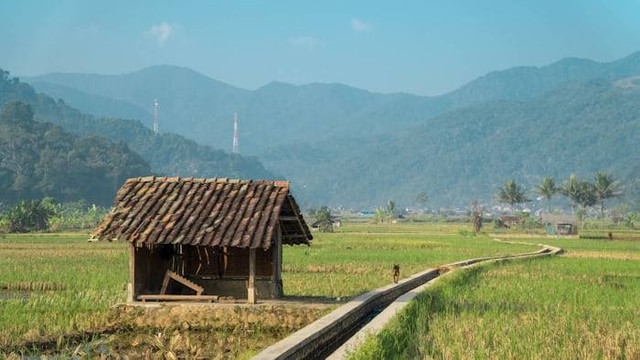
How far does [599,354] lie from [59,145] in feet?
507

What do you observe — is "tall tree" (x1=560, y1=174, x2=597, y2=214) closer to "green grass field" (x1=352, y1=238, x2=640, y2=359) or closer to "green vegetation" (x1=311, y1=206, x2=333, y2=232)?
"green vegetation" (x1=311, y1=206, x2=333, y2=232)

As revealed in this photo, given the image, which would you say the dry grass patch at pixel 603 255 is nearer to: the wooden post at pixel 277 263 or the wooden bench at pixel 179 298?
the wooden post at pixel 277 263

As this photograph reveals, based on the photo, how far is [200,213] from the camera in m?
18.0

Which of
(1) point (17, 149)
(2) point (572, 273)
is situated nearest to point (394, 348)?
(2) point (572, 273)

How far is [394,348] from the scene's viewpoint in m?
11.9

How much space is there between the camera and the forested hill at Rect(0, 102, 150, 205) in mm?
145375

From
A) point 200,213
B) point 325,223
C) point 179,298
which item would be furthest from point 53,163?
point 179,298

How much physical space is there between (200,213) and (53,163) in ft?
458

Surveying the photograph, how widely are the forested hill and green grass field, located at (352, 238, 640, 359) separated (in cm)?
12562

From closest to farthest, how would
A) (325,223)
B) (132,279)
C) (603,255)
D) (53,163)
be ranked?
(132,279), (603,255), (325,223), (53,163)

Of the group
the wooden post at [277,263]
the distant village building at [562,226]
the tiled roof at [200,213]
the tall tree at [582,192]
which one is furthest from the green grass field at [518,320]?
the tall tree at [582,192]

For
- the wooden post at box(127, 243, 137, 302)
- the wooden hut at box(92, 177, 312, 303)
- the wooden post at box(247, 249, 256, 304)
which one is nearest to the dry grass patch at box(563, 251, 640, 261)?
the wooden hut at box(92, 177, 312, 303)

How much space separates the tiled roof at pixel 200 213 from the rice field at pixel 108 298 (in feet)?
4.83

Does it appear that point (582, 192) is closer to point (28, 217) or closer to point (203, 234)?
point (28, 217)
